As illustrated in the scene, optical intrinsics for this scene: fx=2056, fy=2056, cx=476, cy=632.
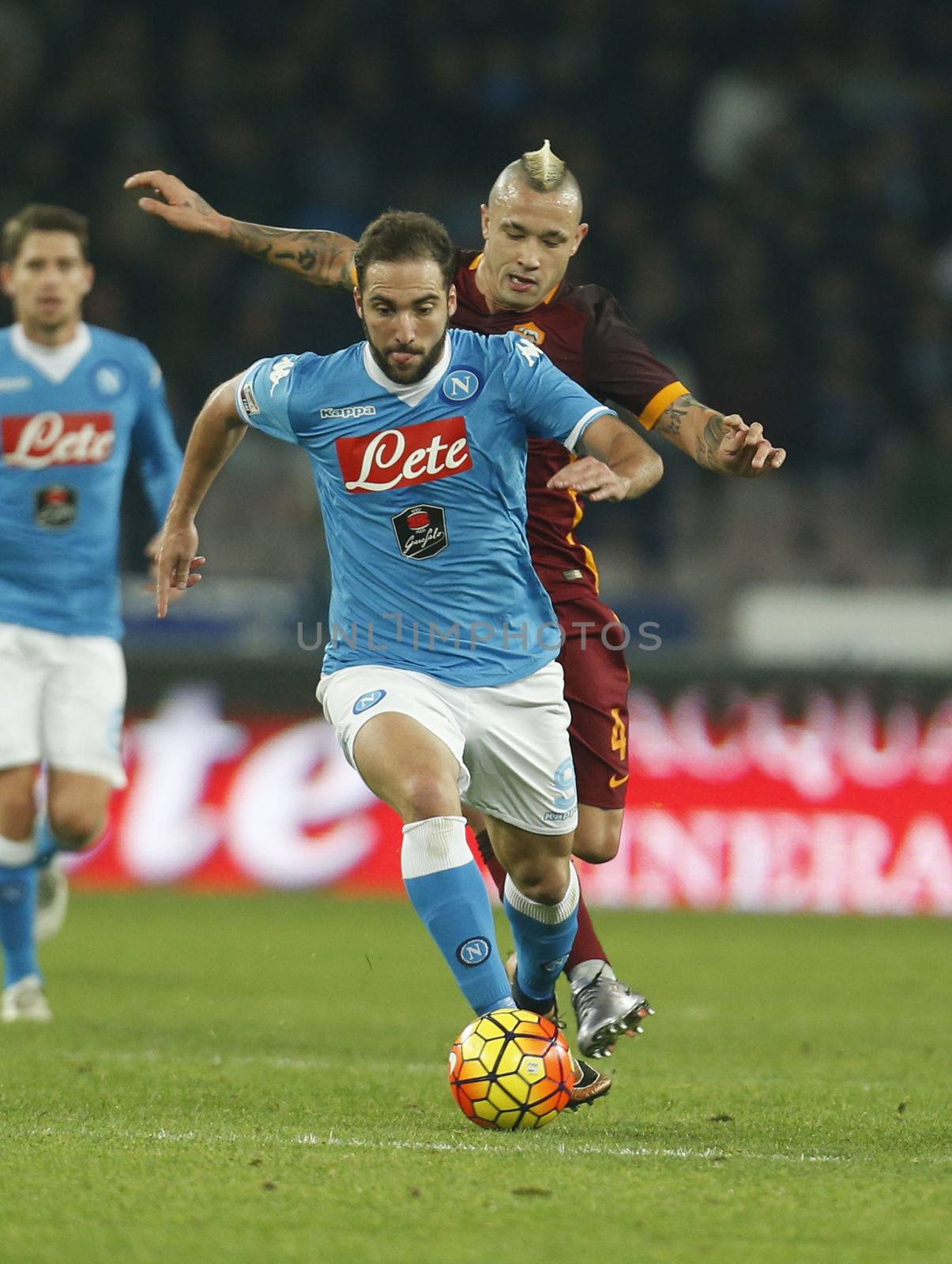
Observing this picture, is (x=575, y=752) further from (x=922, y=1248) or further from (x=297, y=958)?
(x=297, y=958)

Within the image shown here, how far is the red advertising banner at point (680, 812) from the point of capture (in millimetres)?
11711

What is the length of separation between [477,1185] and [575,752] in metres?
2.17

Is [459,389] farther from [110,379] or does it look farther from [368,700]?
[110,379]

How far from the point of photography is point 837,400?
15281mm

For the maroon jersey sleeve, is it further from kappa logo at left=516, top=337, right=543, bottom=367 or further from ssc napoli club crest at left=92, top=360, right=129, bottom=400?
ssc napoli club crest at left=92, top=360, right=129, bottom=400

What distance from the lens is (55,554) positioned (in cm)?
750

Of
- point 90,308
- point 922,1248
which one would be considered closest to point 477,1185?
point 922,1248

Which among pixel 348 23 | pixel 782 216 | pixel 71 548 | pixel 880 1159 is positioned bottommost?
pixel 880 1159

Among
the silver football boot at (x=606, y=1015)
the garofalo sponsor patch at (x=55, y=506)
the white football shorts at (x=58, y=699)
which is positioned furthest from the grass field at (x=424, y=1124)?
the garofalo sponsor patch at (x=55, y=506)

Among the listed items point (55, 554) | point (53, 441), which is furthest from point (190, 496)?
point (53, 441)

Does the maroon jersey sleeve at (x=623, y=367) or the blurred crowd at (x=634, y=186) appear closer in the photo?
the maroon jersey sleeve at (x=623, y=367)

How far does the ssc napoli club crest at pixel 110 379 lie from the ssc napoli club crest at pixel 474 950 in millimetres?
3593

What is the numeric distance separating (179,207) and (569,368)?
1219 mm

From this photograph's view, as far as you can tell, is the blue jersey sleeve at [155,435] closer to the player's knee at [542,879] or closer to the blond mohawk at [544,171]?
the blond mohawk at [544,171]
